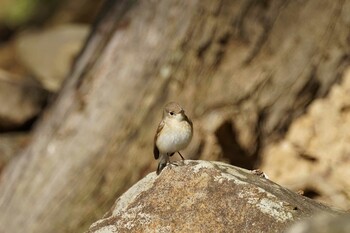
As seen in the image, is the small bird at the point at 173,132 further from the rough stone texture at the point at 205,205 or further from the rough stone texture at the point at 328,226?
the rough stone texture at the point at 328,226

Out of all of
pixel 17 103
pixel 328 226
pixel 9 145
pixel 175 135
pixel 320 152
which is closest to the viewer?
pixel 328 226

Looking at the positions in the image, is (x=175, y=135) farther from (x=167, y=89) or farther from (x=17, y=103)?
(x=17, y=103)

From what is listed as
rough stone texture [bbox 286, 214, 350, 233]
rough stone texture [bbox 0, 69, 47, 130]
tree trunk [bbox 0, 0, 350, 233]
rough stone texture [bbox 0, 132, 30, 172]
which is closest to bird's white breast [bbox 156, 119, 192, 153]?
tree trunk [bbox 0, 0, 350, 233]

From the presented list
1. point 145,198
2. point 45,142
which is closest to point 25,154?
point 45,142

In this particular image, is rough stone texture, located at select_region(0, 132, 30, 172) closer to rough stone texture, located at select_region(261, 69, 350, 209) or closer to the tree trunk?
the tree trunk

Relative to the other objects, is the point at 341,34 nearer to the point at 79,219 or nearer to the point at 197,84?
the point at 197,84

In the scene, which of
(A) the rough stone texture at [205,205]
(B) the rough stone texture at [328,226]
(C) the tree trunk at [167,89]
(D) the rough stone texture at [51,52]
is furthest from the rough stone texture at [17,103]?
(B) the rough stone texture at [328,226]

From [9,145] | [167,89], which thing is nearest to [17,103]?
[9,145]
